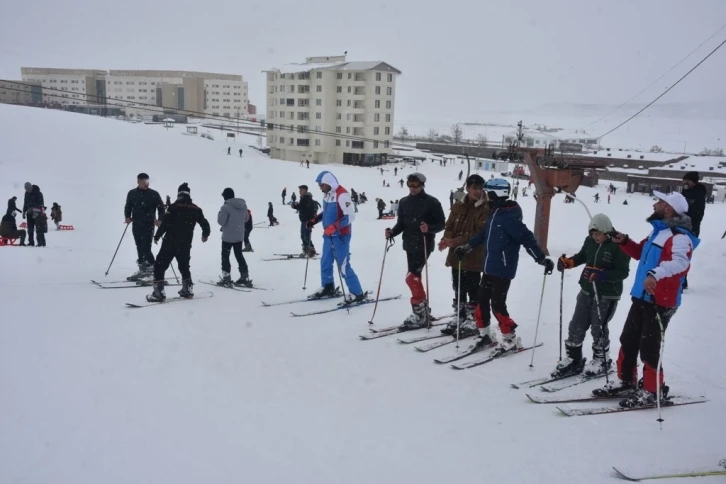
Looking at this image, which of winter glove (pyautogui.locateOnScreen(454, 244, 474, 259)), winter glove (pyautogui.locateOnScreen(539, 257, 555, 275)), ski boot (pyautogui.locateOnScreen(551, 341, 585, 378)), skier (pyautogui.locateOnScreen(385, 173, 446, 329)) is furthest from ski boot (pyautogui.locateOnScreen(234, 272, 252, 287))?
ski boot (pyautogui.locateOnScreen(551, 341, 585, 378))

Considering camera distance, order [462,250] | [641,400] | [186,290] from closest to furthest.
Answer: [641,400] < [462,250] < [186,290]

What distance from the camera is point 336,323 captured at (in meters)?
6.35

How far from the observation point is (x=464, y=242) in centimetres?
561

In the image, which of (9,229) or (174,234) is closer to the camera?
(174,234)

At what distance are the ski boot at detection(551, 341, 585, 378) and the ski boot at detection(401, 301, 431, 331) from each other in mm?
1728

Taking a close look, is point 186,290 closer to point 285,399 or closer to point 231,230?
point 231,230

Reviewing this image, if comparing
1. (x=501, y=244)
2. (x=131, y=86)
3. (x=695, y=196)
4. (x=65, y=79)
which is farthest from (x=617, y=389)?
(x=65, y=79)

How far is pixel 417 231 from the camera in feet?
19.8

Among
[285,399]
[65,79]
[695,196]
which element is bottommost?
[285,399]

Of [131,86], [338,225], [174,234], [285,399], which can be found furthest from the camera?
[131,86]

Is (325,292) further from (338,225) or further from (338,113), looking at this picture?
(338,113)

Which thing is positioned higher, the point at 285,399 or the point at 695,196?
the point at 695,196

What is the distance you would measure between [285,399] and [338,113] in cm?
6344

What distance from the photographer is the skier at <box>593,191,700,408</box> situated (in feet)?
12.5
